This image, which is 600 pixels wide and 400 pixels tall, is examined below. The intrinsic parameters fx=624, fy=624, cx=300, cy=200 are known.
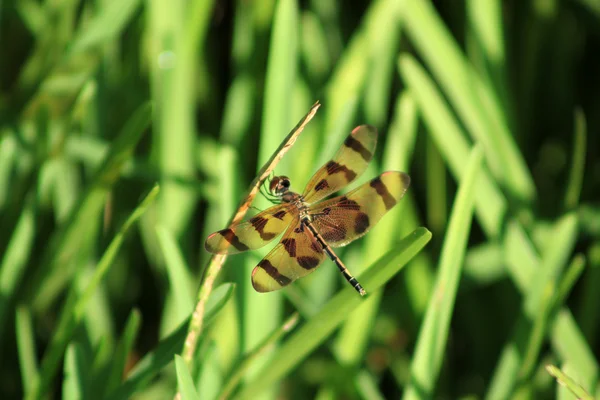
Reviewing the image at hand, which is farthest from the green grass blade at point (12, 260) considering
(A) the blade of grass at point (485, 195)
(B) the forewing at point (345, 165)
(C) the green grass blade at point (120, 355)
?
(A) the blade of grass at point (485, 195)

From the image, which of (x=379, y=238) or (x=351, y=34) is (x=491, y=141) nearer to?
(x=379, y=238)

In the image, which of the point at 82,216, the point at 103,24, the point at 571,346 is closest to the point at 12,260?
the point at 82,216

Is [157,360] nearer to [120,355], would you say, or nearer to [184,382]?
[120,355]

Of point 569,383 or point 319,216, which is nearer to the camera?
point 569,383

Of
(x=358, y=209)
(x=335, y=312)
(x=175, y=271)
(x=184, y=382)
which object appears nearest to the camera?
(x=184, y=382)

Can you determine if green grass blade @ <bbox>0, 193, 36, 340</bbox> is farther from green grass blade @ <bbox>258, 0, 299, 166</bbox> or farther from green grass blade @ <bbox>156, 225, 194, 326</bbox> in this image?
green grass blade @ <bbox>258, 0, 299, 166</bbox>

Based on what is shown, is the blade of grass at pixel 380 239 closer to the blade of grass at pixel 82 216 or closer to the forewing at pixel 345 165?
the forewing at pixel 345 165

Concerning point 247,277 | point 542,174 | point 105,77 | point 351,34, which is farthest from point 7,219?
point 542,174
